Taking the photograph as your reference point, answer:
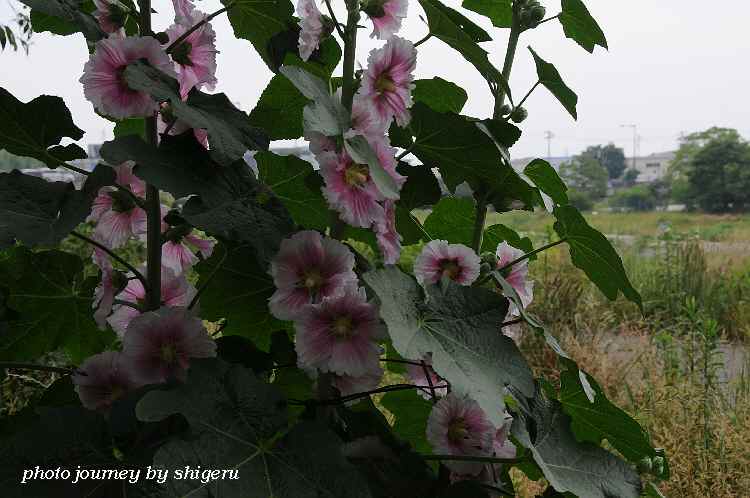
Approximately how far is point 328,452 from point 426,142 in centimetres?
31

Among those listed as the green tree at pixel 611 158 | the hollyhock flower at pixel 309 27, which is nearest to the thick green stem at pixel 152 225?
the hollyhock flower at pixel 309 27

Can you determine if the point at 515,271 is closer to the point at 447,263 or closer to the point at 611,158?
the point at 447,263

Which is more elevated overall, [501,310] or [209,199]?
[209,199]

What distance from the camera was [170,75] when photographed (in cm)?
58

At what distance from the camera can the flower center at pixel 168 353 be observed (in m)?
0.60

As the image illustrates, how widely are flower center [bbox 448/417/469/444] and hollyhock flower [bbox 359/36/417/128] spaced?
29 centimetres

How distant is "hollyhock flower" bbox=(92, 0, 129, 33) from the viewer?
2.06ft

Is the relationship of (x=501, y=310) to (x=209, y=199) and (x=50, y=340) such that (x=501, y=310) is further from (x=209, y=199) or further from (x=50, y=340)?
(x=50, y=340)

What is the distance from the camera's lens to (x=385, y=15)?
68cm

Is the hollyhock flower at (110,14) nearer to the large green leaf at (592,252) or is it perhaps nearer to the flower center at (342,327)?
the flower center at (342,327)

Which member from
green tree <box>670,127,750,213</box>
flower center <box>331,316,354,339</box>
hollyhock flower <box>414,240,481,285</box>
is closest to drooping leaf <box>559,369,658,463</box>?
hollyhock flower <box>414,240,481,285</box>

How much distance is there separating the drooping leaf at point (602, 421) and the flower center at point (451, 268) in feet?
0.51

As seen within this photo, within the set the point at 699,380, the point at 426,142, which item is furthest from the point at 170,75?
the point at 699,380

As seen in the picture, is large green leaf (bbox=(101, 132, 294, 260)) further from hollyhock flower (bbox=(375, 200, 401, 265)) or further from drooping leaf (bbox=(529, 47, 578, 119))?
drooping leaf (bbox=(529, 47, 578, 119))
